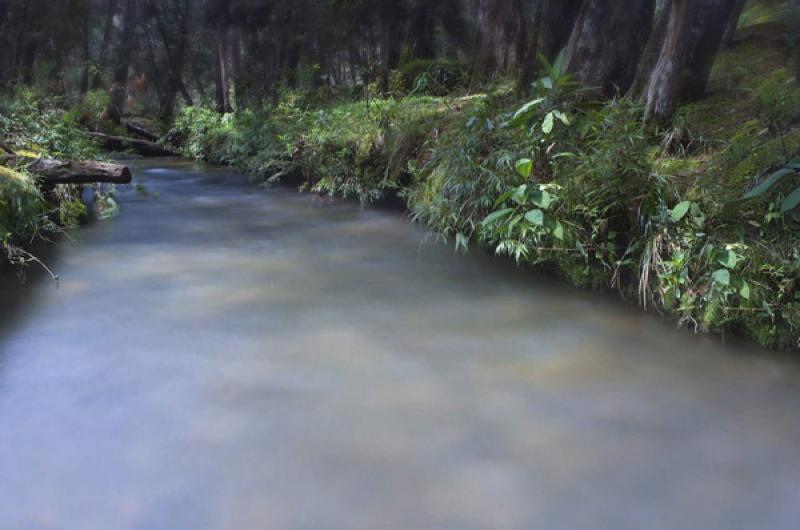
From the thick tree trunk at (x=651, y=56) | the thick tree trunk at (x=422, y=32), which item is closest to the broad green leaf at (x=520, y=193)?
the thick tree trunk at (x=651, y=56)

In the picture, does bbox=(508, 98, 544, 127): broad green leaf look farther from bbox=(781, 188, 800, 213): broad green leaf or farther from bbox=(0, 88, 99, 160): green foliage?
bbox=(0, 88, 99, 160): green foliage

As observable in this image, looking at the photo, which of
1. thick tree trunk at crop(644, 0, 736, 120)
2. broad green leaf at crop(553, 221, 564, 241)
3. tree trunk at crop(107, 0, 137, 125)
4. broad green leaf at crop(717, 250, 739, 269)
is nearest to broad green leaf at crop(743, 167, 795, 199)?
broad green leaf at crop(717, 250, 739, 269)

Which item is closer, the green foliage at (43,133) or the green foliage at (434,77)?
the green foliage at (43,133)

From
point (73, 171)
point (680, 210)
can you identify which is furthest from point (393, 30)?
point (680, 210)

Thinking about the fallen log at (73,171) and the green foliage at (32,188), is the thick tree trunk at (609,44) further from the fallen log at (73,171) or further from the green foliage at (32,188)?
the green foliage at (32,188)

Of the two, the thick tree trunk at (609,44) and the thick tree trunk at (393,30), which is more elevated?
the thick tree trunk at (393,30)

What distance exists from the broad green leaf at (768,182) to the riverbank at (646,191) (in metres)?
0.02

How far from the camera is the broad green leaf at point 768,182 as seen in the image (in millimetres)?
3590

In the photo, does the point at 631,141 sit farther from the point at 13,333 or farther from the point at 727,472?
the point at 13,333

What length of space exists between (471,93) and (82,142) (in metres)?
5.98

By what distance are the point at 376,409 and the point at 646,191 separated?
2.41 metres

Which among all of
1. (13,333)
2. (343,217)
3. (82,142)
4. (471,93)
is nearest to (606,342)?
(13,333)

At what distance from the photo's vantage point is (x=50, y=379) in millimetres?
3594

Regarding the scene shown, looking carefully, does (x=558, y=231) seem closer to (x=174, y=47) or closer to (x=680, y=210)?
(x=680, y=210)
